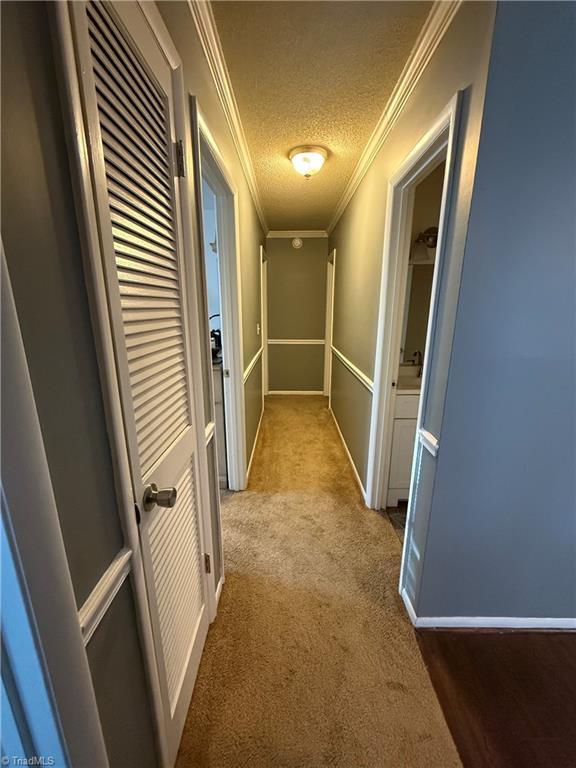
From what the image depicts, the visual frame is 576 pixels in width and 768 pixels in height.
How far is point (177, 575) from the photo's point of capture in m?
1.02

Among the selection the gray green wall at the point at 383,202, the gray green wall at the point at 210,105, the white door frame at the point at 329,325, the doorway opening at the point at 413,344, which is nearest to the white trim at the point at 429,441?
the doorway opening at the point at 413,344

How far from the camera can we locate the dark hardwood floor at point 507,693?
40.9 inches

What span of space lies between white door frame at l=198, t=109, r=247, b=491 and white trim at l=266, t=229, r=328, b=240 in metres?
2.65

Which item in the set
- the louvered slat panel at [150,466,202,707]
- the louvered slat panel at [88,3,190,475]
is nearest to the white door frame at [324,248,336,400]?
the louvered slat panel at [150,466,202,707]

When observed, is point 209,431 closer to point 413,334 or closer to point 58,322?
point 58,322

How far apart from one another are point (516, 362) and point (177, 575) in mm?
1367

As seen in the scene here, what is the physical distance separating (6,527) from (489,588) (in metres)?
1.74

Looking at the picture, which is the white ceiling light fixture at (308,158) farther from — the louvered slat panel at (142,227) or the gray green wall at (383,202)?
the louvered slat panel at (142,227)

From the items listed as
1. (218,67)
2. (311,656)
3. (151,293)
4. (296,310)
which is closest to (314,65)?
(218,67)

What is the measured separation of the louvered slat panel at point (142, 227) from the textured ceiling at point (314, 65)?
2.23ft

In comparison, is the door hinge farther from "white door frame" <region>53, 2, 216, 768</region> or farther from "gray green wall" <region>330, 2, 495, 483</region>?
"gray green wall" <region>330, 2, 495, 483</region>

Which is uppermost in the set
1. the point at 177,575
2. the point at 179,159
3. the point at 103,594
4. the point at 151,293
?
the point at 179,159

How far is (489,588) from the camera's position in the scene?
1387mm

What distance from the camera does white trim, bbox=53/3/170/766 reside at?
51 centimetres
